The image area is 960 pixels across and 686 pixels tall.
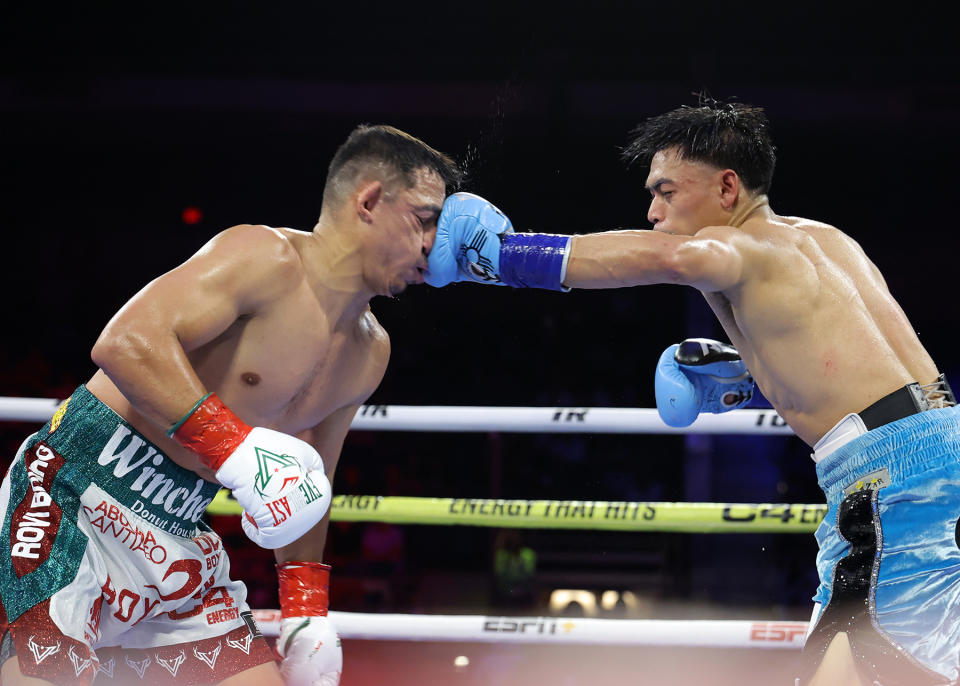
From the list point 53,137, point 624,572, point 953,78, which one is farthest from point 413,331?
point 953,78

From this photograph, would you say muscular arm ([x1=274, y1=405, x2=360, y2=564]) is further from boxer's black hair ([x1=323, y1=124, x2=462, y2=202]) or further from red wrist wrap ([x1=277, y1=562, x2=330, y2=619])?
boxer's black hair ([x1=323, y1=124, x2=462, y2=202])

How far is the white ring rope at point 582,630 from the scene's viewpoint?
2.23m

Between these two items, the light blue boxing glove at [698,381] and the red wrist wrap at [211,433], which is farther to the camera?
the light blue boxing glove at [698,381]

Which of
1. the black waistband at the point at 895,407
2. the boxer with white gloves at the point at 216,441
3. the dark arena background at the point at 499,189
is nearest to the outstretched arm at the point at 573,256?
the boxer with white gloves at the point at 216,441

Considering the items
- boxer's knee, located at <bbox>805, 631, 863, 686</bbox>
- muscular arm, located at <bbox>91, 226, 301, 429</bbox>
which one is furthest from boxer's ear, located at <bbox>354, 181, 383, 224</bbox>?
boxer's knee, located at <bbox>805, 631, 863, 686</bbox>

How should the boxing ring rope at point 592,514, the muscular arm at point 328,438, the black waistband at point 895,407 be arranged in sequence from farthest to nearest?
the boxing ring rope at point 592,514 → the muscular arm at point 328,438 → the black waistband at point 895,407

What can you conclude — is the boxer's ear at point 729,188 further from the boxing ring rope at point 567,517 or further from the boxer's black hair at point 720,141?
the boxing ring rope at point 567,517

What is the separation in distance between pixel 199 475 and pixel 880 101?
17.7 feet

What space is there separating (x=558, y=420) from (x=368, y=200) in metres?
0.85

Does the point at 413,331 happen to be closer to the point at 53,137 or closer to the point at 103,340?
the point at 53,137

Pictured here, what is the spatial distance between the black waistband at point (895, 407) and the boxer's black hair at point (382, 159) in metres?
0.98

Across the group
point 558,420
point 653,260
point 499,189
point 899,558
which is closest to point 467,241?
point 653,260

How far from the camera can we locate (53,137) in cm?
625

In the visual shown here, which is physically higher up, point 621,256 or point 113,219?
point 113,219
